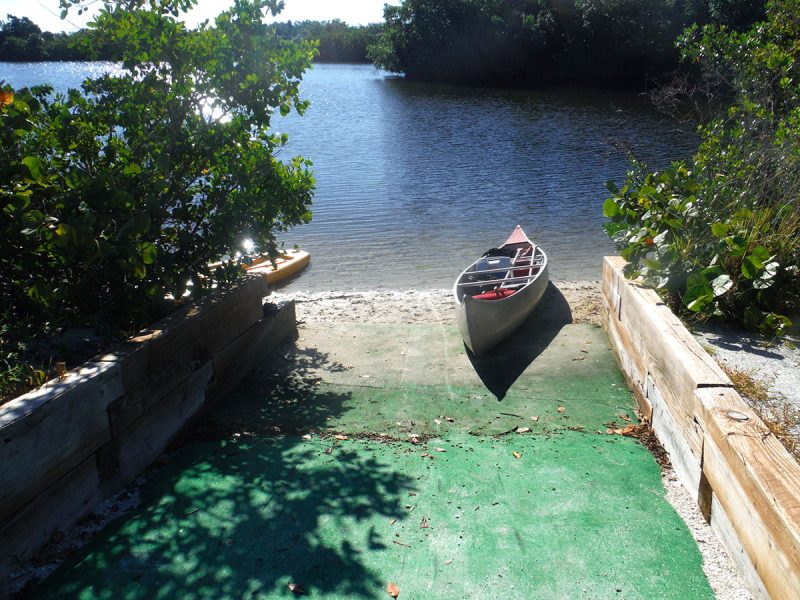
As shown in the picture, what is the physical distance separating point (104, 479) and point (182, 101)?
314 cm

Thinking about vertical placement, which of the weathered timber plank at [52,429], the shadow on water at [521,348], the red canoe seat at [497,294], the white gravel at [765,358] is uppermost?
the weathered timber plank at [52,429]

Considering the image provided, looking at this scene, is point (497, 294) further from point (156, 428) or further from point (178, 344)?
point (156, 428)

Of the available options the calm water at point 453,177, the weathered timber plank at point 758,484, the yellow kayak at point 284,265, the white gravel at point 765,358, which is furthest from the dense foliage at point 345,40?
the weathered timber plank at point 758,484

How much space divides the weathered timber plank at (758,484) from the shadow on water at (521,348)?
8.21 feet

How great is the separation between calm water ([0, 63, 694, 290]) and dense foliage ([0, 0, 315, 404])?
0.76 metres

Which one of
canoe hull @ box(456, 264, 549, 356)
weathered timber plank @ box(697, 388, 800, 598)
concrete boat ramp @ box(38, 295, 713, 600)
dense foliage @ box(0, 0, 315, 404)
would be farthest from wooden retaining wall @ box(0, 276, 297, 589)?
weathered timber plank @ box(697, 388, 800, 598)

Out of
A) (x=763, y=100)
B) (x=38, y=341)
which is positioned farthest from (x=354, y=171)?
(x=38, y=341)

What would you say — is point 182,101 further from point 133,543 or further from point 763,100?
point 763,100

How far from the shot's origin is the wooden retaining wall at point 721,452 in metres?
2.87

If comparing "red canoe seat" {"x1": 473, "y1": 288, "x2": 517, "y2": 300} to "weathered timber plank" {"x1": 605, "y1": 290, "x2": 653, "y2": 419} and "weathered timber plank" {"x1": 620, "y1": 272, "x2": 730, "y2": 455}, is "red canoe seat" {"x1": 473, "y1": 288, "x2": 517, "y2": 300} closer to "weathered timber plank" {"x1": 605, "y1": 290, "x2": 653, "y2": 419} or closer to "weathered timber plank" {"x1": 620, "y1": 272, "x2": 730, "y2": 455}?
"weathered timber plank" {"x1": 605, "y1": 290, "x2": 653, "y2": 419}

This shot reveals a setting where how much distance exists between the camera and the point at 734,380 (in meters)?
4.48

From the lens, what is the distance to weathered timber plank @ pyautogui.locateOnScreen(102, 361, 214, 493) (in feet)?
14.1

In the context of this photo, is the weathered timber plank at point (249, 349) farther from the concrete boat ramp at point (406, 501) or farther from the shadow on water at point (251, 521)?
the shadow on water at point (251, 521)

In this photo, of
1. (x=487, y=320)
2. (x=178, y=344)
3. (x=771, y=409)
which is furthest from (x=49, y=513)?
(x=487, y=320)
